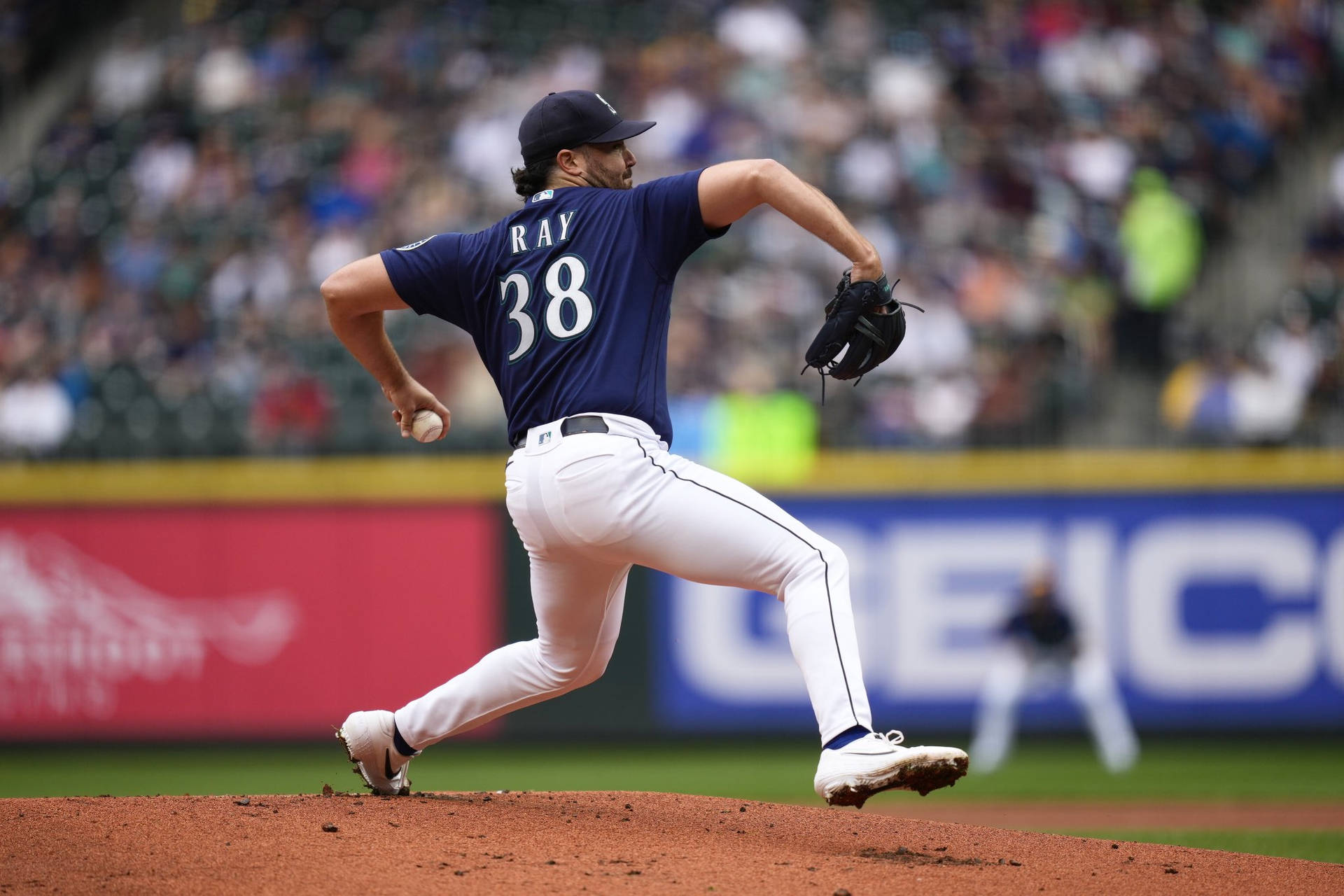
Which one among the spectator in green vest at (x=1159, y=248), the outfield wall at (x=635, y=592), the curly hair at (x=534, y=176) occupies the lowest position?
the outfield wall at (x=635, y=592)

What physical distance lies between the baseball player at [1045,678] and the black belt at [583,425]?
763cm

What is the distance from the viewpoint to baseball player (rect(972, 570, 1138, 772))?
36.0 feet

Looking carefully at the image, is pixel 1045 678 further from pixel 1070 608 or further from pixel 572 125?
pixel 572 125

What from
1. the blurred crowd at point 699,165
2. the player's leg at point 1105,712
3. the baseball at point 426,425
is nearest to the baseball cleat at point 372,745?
the baseball at point 426,425

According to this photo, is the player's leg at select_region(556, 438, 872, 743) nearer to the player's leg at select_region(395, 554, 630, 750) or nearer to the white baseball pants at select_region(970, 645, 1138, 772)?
the player's leg at select_region(395, 554, 630, 750)

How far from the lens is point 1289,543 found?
11375 millimetres

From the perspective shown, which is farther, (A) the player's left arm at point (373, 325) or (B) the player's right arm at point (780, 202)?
(A) the player's left arm at point (373, 325)

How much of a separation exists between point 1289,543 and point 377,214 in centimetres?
768

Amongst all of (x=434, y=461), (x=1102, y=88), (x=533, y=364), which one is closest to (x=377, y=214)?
(x=434, y=461)

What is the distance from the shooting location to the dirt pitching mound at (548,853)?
369cm

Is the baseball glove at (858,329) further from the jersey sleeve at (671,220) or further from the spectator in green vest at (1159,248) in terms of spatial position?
the spectator in green vest at (1159,248)

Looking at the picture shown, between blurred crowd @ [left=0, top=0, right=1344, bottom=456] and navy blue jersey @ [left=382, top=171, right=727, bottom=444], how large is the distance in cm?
686

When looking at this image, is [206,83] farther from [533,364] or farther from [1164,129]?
[533,364]

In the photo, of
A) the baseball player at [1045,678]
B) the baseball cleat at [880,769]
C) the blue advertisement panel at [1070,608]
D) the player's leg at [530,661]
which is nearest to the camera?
the baseball cleat at [880,769]
